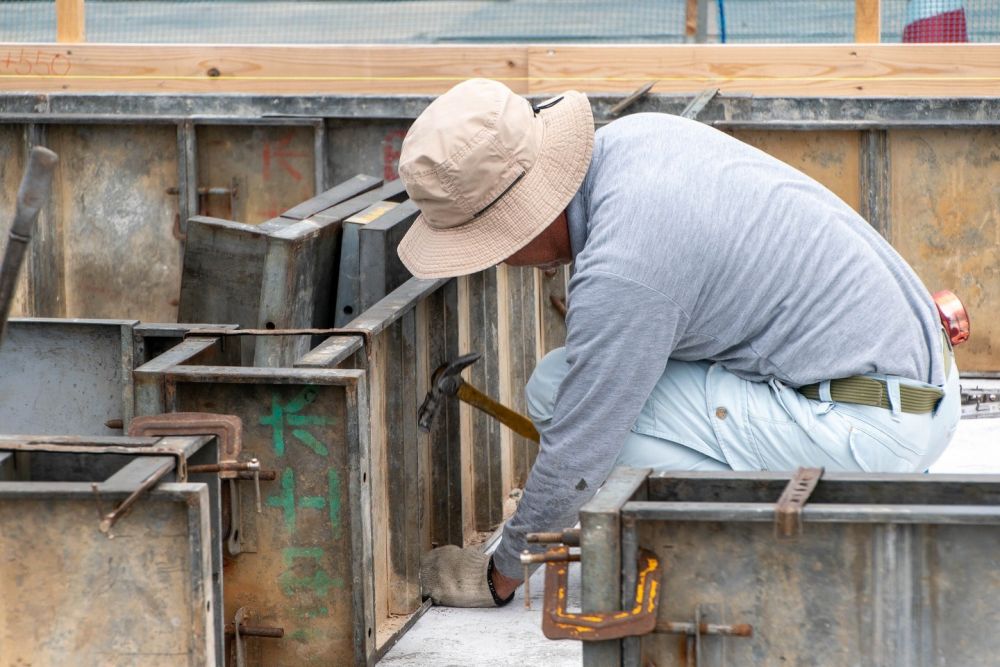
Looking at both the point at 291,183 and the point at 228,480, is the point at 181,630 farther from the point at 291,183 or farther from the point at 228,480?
the point at 291,183

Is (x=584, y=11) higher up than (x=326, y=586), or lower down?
higher up

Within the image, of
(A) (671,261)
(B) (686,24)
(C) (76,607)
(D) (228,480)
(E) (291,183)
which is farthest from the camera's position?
(B) (686,24)

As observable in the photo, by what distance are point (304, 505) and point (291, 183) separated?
3.84 metres

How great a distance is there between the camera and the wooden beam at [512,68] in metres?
6.88

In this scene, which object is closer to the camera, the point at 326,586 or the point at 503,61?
the point at 326,586

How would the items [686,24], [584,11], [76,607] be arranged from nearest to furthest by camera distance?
[76,607]
[686,24]
[584,11]

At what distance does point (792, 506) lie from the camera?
217 centimetres

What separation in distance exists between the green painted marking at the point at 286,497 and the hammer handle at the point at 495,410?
1038 millimetres

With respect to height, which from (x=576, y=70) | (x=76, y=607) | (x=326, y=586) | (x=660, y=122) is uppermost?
(x=576, y=70)

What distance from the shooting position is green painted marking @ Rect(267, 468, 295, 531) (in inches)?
135

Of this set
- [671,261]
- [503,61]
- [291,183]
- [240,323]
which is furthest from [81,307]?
[671,261]

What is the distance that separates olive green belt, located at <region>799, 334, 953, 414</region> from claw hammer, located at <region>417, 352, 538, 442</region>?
1.27 m

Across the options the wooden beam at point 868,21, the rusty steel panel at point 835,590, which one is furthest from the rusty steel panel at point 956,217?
the rusty steel panel at point 835,590

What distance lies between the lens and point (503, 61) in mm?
7168
